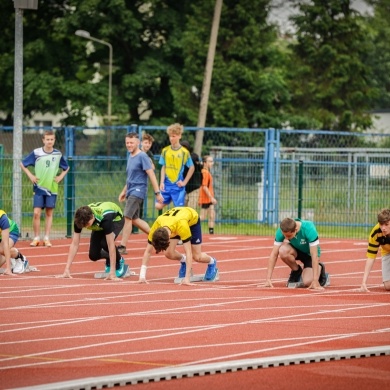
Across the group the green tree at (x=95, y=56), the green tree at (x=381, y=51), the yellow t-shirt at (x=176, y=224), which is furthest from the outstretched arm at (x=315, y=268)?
the green tree at (x=381, y=51)

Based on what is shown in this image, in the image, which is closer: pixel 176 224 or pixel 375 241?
pixel 176 224

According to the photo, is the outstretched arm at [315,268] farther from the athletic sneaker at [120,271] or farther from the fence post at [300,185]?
the fence post at [300,185]

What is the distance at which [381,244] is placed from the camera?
632 inches

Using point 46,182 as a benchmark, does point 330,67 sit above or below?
above

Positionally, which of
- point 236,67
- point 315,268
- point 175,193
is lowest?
point 315,268

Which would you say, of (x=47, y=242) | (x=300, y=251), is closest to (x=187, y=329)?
(x=300, y=251)

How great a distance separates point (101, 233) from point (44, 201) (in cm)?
510

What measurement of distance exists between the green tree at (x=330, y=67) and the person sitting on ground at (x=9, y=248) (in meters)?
40.0

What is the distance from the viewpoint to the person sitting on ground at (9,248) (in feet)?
53.6

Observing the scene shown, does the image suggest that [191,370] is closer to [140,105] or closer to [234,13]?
[234,13]

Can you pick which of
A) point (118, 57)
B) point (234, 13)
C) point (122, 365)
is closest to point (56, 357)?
point (122, 365)

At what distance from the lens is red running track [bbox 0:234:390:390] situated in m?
9.64

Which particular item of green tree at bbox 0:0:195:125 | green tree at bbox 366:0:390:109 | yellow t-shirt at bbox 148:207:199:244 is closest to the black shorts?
yellow t-shirt at bbox 148:207:199:244

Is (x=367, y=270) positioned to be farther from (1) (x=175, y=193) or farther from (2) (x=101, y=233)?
(1) (x=175, y=193)
